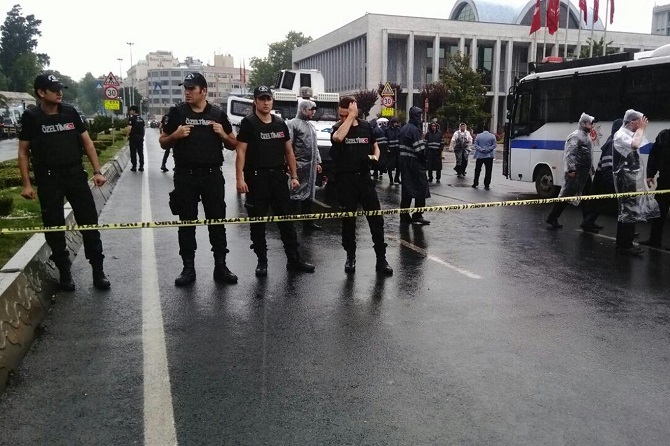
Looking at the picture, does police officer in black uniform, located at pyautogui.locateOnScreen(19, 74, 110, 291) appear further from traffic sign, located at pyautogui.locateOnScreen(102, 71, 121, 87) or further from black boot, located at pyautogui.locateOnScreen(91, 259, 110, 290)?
traffic sign, located at pyautogui.locateOnScreen(102, 71, 121, 87)

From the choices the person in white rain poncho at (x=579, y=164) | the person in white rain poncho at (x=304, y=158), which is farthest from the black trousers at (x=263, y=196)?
the person in white rain poncho at (x=579, y=164)

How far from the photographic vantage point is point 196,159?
236 inches

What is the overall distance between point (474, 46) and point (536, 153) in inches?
1816

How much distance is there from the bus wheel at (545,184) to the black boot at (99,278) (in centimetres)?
1055

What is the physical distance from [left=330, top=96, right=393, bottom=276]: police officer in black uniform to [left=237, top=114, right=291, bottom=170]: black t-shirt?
23.8 inches

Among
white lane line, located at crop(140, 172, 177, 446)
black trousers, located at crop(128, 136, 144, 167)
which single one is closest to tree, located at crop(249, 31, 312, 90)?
black trousers, located at crop(128, 136, 144, 167)

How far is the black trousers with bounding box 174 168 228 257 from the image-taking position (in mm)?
6082

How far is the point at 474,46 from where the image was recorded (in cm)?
5691

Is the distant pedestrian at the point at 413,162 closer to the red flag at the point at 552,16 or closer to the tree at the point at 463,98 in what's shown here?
the red flag at the point at 552,16

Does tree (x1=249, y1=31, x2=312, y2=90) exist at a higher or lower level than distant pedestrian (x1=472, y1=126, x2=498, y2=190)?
higher

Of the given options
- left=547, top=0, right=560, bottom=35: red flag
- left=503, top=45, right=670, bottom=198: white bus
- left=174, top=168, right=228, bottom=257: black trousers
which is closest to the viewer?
left=174, top=168, right=228, bottom=257: black trousers

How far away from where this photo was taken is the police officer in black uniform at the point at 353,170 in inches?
259

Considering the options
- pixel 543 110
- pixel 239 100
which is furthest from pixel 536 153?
pixel 239 100

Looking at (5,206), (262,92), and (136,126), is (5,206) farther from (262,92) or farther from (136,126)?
(136,126)
